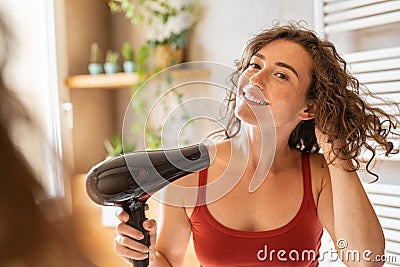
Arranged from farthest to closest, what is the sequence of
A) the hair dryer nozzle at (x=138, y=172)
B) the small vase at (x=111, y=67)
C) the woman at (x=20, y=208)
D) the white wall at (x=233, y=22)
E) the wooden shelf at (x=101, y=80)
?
1. the small vase at (x=111, y=67)
2. the wooden shelf at (x=101, y=80)
3. the white wall at (x=233, y=22)
4. the hair dryer nozzle at (x=138, y=172)
5. the woman at (x=20, y=208)

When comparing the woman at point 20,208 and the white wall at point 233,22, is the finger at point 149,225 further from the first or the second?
the white wall at point 233,22

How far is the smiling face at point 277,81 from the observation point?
2.85 feet

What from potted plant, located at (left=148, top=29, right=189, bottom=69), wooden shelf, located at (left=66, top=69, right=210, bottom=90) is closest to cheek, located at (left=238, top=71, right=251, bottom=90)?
potted plant, located at (left=148, top=29, right=189, bottom=69)

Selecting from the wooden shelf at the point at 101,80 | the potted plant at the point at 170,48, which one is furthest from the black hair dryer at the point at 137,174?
the wooden shelf at the point at 101,80

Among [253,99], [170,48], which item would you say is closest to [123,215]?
[253,99]

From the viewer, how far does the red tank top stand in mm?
949

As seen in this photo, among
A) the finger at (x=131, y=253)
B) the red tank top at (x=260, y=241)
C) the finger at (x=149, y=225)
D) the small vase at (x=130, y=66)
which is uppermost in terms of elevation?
the small vase at (x=130, y=66)

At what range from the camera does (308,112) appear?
3.08 ft

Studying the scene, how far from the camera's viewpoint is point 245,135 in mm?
997

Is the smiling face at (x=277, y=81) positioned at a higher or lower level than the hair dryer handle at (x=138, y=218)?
higher

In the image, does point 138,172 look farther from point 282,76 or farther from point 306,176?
point 306,176

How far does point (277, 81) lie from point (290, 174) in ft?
0.71

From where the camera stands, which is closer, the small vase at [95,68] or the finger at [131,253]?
the finger at [131,253]

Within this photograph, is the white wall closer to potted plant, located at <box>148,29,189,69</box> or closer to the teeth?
potted plant, located at <box>148,29,189,69</box>
